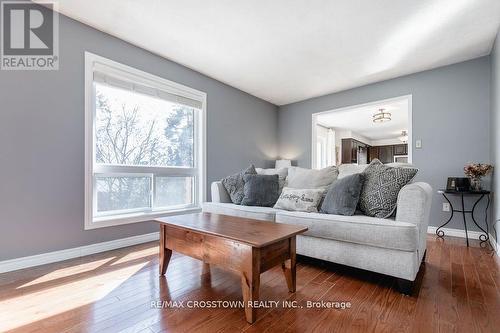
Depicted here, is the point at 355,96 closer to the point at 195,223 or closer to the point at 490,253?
the point at 490,253

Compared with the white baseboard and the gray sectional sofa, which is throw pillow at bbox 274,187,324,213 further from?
the white baseboard

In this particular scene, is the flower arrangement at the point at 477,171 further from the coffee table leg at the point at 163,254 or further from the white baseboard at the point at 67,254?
the white baseboard at the point at 67,254

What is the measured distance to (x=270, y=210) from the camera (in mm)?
2465

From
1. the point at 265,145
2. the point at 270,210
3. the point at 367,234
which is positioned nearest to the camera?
the point at 367,234

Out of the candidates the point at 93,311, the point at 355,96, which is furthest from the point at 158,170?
the point at 355,96

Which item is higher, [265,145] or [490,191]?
[265,145]

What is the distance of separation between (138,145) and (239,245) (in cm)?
219

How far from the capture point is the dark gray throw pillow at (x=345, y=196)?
2055 millimetres

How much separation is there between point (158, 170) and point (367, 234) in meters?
2.52

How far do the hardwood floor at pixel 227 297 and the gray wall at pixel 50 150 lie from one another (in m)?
0.31

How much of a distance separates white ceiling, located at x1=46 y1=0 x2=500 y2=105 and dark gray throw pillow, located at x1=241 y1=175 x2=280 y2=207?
1.63 meters

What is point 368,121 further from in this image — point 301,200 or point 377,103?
point 301,200

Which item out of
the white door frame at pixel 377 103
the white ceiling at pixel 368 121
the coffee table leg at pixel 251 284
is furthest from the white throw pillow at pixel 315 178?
the white ceiling at pixel 368 121

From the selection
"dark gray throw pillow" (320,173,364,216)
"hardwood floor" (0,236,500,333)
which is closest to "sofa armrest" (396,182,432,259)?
"dark gray throw pillow" (320,173,364,216)
